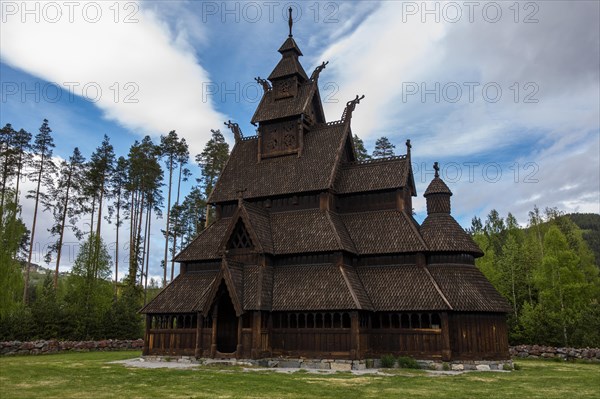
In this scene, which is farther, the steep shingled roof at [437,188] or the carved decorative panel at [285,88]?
the carved decorative panel at [285,88]

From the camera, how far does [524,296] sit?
2173 inches

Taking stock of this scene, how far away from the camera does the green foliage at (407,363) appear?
90.4 ft

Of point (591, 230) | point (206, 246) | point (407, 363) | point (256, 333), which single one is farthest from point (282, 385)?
point (591, 230)

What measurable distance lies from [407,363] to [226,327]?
39.5ft

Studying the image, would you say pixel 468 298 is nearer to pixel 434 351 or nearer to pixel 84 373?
pixel 434 351

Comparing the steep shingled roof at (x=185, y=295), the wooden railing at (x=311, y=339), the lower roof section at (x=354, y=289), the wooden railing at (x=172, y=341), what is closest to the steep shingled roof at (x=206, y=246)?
the steep shingled roof at (x=185, y=295)

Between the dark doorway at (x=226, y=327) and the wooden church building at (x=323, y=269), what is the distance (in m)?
0.08

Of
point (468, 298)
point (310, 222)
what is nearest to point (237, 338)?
point (310, 222)

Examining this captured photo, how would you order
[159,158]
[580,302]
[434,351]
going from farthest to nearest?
1. [159,158]
2. [580,302]
3. [434,351]

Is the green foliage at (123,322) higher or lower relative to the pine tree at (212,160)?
lower

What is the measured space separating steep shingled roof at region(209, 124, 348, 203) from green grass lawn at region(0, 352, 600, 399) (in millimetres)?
14183

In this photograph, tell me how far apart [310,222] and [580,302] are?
28.0 m

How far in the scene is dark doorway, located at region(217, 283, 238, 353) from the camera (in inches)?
1262

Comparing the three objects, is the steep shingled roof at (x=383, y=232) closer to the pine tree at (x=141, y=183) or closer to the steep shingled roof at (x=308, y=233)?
the steep shingled roof at (x=308, y=233)
